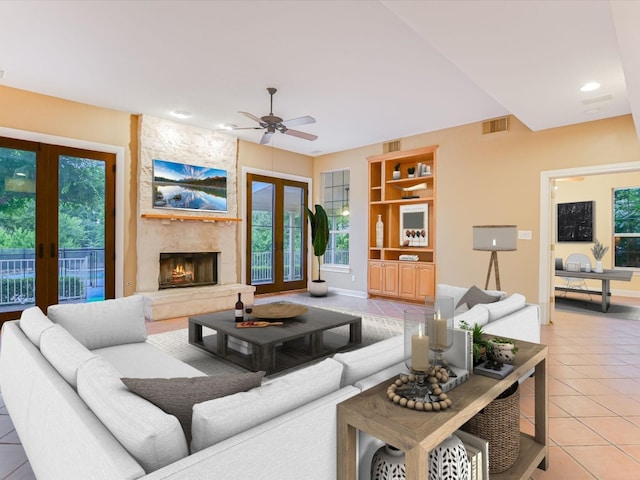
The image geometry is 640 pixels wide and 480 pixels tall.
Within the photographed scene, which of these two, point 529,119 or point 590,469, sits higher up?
point 529,119

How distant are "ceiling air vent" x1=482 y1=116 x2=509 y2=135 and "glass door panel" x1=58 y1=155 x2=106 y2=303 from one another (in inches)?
228

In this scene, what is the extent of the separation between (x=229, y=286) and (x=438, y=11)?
5033mm

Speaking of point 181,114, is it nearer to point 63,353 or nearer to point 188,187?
point 188,187

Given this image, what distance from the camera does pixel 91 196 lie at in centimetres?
508

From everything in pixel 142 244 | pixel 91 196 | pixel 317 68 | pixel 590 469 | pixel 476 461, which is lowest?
pixel 590 469

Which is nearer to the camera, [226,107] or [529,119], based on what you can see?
[529,119]

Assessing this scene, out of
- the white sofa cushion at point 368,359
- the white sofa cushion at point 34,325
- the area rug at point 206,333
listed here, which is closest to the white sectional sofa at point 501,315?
the white sofa cushion at point 368,359

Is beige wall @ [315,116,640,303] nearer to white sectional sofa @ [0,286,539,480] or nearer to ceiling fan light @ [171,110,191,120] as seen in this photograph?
ceiling fan light @ [171,110,191,120]

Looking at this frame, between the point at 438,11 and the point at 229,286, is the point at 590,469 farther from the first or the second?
the point at 229,286

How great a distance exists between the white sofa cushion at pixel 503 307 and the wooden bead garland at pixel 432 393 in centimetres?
125

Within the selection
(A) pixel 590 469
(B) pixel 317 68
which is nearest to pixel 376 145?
(B) pixel 317 68

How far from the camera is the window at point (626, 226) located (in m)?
7.19

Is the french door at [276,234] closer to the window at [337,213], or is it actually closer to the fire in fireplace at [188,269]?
the window at [337,213]

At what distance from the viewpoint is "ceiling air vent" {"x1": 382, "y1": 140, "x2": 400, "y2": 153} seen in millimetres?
6680
